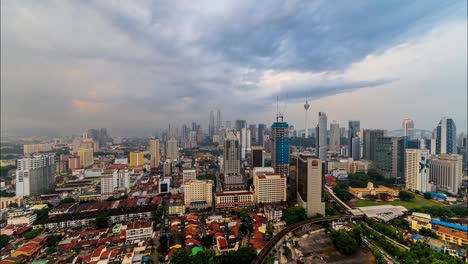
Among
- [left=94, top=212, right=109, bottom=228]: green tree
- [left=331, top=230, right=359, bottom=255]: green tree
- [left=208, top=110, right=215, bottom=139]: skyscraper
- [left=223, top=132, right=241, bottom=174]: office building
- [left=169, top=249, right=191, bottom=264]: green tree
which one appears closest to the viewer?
[left=169, top=249, right=191, bottom=264]: green tree

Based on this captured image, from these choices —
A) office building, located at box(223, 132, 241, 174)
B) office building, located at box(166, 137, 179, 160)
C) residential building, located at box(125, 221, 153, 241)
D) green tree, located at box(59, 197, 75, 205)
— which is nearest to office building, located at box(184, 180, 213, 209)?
residential building, located at box(125, 221, 153, 241)

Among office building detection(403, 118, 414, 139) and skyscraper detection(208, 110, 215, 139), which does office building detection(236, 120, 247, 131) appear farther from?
office building detection(403, 118, 414, 139)

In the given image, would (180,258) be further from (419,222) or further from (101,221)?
(419,222)

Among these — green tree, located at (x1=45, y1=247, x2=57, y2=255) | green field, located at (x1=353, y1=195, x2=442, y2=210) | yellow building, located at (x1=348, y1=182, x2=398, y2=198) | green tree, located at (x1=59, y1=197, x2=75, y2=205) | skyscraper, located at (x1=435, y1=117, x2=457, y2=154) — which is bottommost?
green field, located at (x1=353, y1=195, x2=442, y2=210)

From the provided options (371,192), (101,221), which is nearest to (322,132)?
(371,192)

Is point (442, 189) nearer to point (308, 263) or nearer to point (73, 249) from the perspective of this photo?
point (308, 263)

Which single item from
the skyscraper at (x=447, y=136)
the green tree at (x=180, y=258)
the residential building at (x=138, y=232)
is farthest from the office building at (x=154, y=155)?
the skyscraper at (x=447, y=136)

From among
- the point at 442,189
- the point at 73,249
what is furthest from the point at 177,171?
the point at 442,189
